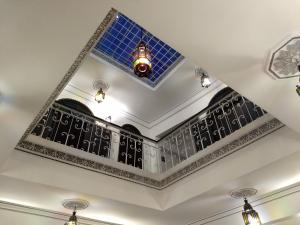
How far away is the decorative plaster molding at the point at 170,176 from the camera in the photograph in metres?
3.98

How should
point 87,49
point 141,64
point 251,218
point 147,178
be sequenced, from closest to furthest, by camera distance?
point 87,49 → point 141,64 → point 251,218 → point 147,178

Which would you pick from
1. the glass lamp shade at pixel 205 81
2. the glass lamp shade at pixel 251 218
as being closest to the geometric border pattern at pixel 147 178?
the glass lamp shade at pixel 251 218

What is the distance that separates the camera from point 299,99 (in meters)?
3.01

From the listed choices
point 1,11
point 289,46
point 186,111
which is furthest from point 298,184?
point 1,11

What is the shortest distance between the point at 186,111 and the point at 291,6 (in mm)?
5302

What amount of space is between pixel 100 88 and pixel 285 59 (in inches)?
196

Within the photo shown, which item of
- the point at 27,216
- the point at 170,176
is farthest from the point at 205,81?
the point at 27,216

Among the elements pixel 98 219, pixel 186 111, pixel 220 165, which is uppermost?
pixel 186 111

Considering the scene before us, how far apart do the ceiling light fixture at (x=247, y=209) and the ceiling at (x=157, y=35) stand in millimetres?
1972

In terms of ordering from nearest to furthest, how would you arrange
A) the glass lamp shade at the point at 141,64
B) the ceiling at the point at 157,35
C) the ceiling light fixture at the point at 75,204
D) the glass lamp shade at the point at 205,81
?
the ceiling at the point at 157,35, the glass lamp shade at the point at 141,64, the ceiling light fixture at the point at 75,204, the glass lamp shade at the point at 205,81

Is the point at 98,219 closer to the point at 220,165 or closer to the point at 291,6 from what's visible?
the point at 220,165

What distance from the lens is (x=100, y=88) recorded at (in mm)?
6887

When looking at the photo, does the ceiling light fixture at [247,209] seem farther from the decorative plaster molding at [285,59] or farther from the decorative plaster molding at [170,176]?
the decorative plaster molding at [285,59]

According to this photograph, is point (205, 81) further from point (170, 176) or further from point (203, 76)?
point (170, 176)
